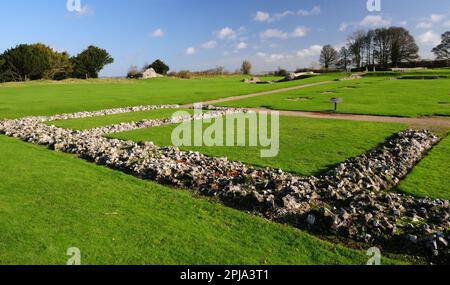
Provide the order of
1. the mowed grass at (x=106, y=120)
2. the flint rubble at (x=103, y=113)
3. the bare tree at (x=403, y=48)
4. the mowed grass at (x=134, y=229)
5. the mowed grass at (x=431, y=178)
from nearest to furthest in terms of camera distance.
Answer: the mowed grass at (x=134, y=229)
the mowed grass at (x=431, y=178)
the mowed grass at (x=106, y=120)
the flint rubble at (x=103, y=113)
the bare tree at (x=403, y=48)

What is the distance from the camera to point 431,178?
1055cm

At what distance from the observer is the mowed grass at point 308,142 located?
41.0 feet

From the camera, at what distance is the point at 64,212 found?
8258mm

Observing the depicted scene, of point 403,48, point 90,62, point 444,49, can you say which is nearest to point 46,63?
point 90,62

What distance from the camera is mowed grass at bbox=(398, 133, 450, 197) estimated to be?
373 inches

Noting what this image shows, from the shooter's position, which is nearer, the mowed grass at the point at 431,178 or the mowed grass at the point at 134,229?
the mowed grass at the point at 134,229

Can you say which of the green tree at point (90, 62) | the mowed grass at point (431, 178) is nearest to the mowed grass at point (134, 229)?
the mowed grass at point (431, 178)

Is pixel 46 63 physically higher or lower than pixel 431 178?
higher

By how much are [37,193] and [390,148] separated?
1170 cm

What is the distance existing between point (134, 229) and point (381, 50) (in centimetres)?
10686

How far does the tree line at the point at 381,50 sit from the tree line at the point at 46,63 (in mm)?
62795

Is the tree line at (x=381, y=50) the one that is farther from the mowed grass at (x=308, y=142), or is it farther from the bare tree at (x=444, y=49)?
the mowed grass at (x=308, y=142)

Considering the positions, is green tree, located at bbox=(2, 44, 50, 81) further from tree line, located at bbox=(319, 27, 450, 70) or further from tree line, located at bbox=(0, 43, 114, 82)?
tree line, located at bbox=(319, 27, 450, 70)

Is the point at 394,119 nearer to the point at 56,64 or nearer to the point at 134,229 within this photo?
the point at 134,229
